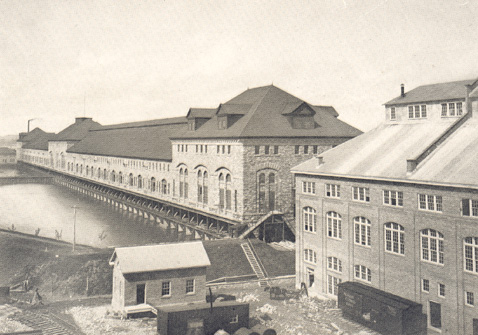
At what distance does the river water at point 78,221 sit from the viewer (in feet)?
177

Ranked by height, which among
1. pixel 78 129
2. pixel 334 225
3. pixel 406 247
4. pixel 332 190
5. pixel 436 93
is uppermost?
pixel 78 129

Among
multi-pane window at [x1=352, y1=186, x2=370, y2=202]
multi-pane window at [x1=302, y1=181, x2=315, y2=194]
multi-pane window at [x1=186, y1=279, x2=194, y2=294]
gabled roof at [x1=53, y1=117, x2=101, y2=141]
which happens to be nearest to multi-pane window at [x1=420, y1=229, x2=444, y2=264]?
multi-pane window at [x1=352, y1=186, x2=370, y2=202]

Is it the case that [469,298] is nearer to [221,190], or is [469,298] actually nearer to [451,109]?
[451,109]

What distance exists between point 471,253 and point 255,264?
1901cm

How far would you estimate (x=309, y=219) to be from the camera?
34.5 m

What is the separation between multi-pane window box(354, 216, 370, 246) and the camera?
97.0 feet

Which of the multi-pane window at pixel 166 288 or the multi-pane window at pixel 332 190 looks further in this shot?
the multi-pane window at pixel 332 190

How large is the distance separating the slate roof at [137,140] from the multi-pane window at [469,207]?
41.6 m

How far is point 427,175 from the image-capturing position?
2583cm

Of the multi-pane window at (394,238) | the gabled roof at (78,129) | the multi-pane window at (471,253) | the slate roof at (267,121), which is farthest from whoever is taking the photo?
the gabled roof at (78,129)

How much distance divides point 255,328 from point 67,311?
12654 mm

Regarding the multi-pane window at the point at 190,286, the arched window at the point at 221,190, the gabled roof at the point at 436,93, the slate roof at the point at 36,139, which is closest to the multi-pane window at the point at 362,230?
the gabled roof at the point at 436,93

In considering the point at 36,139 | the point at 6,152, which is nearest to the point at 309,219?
the point at 36,139

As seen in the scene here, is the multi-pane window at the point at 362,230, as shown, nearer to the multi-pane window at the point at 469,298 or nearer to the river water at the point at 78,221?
the multi-pane window at the point at 469,298
